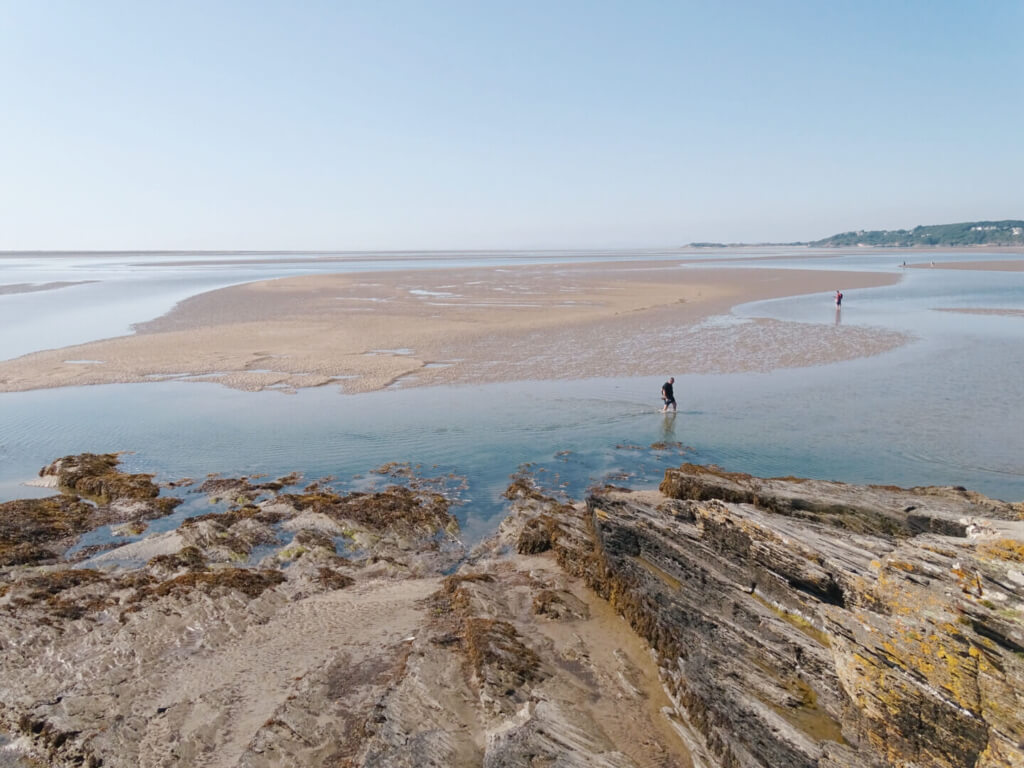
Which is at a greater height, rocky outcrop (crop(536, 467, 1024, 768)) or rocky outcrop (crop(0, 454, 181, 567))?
rocky outcrop (crop(536, 467, 1024, 768))

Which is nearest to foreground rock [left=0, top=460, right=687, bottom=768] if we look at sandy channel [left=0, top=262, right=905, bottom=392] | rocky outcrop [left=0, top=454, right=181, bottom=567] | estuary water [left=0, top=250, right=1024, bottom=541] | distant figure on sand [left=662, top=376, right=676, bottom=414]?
rocky outcrop [left=0, top=454, right=181, bottom=567]

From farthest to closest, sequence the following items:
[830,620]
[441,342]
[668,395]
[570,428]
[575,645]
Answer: [441,342] < [668,395] < [570,428] < [575,645] < [830,620]

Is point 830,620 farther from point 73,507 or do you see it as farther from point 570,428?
point 73,507

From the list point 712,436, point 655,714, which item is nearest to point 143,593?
point 655,714

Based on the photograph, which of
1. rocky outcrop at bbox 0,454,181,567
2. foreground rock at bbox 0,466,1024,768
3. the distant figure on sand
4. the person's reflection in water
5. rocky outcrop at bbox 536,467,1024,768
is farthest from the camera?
the distant figure on sand

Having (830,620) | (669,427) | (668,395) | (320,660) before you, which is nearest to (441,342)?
(668,395)

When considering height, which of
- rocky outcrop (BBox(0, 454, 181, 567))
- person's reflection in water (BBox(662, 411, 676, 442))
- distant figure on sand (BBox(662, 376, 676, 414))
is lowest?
person's reflection in water (BBox(662, 411, 676, 442))

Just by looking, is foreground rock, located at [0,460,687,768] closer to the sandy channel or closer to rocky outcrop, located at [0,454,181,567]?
rocky outcrop, located at [0,454,181,567]
